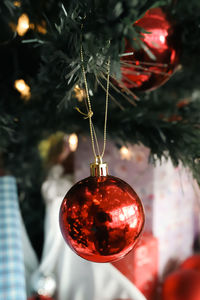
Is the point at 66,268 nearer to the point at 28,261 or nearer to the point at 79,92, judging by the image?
the point at 28,261

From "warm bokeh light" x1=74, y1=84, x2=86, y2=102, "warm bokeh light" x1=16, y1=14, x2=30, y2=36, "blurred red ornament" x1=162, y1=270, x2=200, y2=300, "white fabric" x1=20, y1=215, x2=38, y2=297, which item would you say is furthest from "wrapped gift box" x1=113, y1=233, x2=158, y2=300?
"warm bokeh light" x1=16, y1=14, x2=30, y2=36

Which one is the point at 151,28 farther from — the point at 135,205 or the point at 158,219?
the point at 158,219

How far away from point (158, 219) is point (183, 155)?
0.29m

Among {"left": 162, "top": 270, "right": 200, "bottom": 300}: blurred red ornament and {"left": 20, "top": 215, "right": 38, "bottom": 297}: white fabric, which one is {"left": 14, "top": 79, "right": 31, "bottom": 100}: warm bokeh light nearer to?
{"left": 20, "top": 215, "right": 38, "bottom": 297}: white fabric

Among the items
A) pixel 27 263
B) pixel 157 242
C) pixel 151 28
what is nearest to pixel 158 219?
pixel 157 242

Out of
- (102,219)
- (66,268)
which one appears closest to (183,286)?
(66,268)

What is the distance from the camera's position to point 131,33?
233 mm

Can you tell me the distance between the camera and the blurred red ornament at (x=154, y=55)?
368 millimetres

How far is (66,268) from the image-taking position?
2.00 ft

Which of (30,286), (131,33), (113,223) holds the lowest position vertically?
(30,286)

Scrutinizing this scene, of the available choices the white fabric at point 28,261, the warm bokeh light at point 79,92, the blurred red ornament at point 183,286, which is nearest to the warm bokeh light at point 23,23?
the warm bokeh light at point 79,92

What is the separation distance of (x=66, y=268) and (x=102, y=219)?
375 mm

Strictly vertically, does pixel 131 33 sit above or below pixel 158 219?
above

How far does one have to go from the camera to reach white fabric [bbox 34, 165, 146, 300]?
1.84 feet
